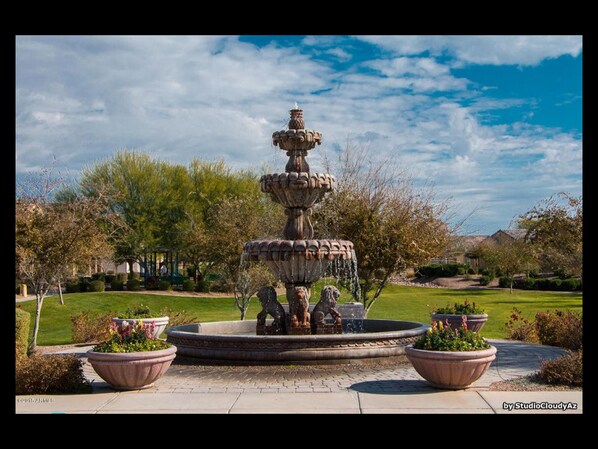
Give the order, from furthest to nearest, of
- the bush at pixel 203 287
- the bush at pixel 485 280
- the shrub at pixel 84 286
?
the bush at pixel 485 280 < the bush at pixel 203 287 < the shrub at pixel 84 286

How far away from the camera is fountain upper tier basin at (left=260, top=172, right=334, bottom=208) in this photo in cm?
1448

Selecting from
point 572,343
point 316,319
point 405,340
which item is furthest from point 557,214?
point 316,319

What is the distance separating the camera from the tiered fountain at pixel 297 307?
13.0 metres

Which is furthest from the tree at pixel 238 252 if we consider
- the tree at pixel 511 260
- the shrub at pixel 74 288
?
the tree at pixel 511 260

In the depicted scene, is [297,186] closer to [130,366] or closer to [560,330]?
[130,366]

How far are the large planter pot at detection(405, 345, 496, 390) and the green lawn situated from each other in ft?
47.2

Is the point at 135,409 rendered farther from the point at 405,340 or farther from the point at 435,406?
the point at 405,340

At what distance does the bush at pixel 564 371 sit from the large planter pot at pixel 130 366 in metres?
6.13

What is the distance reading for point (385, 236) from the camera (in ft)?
77.9

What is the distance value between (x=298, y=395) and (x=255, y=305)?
2948 centimetres

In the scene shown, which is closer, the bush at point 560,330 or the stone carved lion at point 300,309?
the stone carved lion at point 300,309

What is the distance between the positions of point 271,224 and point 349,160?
4432 millimetres

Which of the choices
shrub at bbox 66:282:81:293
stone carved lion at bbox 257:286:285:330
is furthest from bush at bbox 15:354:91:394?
shrub at bbox 66:282:81:293

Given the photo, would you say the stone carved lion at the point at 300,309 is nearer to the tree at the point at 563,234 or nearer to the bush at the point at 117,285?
the tree at the point at 563,234
